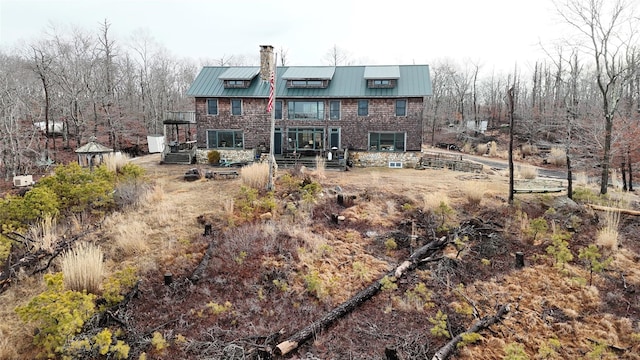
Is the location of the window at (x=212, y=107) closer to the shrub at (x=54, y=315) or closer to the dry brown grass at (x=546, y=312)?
the shrub at (x=54, y=315)

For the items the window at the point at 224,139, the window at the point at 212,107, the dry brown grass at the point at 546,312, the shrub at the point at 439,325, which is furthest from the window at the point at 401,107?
the shrub at the point at 439,325

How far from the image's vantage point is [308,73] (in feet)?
80.8

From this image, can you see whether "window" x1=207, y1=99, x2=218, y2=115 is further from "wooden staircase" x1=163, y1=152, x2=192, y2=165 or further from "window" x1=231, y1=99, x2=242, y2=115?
"wooden staircase" x1=163, y1=152, x2=192, y2=165

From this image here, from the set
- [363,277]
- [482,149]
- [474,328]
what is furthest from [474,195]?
[482,149]

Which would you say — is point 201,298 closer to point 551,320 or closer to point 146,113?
point 551,320

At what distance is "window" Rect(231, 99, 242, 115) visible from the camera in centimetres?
2416

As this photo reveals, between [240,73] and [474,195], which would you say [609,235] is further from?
[240,73]

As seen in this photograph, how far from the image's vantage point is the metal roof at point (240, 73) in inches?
945

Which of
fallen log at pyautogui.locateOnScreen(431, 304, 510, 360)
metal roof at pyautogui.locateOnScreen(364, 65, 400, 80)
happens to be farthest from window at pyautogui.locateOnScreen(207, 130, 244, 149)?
fallen log at pyautogui.locateOnScreen(431, 304, 510, 360)

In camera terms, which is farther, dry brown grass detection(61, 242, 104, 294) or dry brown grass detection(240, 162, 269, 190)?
dry brown grass detection(240, 162, 269, 190)

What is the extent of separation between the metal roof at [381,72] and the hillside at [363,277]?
11.4 metres

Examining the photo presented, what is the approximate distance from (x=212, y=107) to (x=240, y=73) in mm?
3146

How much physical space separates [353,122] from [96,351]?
20.0 metres

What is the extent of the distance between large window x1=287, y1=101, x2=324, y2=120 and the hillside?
35.9 ft
